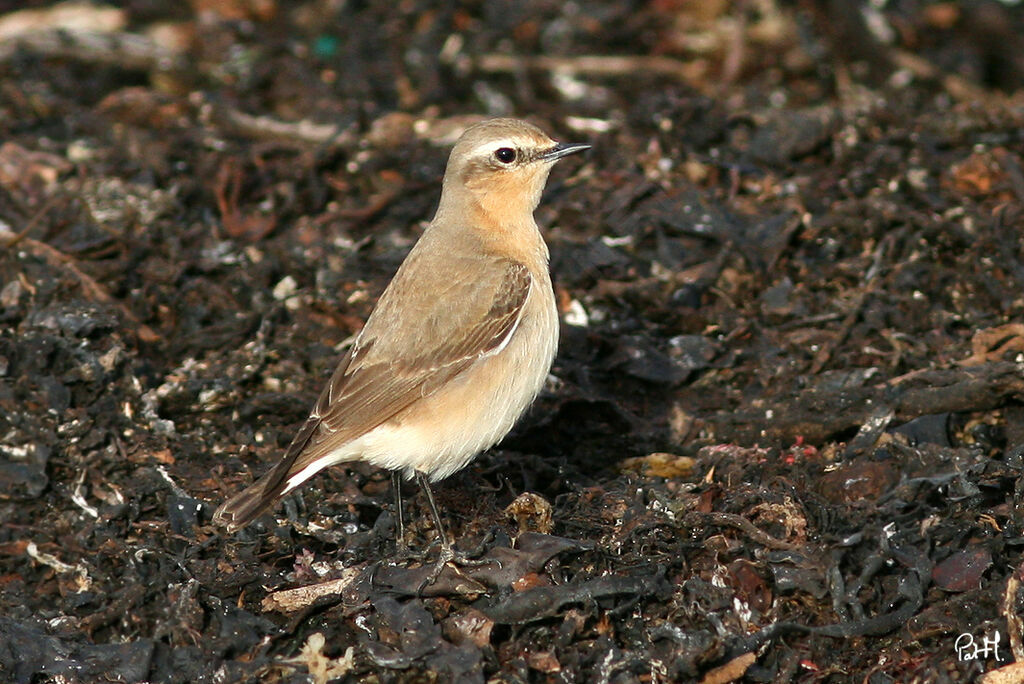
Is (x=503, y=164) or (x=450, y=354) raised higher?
(x=503, y=164)

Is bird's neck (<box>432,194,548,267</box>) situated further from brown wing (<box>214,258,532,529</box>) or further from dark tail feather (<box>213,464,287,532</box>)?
dark tail feather (<box>213,464,287,532</box>)

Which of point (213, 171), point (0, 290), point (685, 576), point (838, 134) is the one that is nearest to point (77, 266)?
point (0, 290)

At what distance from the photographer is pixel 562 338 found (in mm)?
7629

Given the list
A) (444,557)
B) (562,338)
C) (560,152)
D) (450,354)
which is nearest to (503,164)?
(560,152)

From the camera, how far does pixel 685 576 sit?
17.9ft

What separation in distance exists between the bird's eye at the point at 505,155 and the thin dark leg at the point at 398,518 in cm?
176

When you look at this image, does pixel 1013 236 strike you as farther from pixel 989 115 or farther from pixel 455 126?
pixel 455 126

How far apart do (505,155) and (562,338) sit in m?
1.41

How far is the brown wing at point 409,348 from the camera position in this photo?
5.81 metres

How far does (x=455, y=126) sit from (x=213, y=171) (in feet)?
5.93

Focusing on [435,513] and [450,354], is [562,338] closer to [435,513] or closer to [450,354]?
[450,354]

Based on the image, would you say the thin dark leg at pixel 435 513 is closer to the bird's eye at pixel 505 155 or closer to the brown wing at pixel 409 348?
the brown wing at pixel 409 348

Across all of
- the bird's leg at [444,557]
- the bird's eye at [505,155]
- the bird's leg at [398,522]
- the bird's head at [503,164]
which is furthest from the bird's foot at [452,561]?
the bird's eye at [505,155]

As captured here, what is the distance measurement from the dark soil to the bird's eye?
132 centimetres
